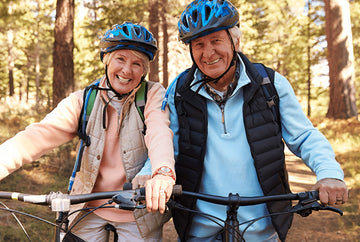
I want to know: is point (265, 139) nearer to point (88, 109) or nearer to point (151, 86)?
point (151, 86)

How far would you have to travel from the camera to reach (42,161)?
906cm

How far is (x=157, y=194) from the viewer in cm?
204

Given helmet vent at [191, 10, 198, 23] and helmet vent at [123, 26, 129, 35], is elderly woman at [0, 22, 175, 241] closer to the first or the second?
helmet vent at [123, 26, 129, 35]

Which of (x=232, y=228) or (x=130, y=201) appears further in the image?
(x=232, y=228)

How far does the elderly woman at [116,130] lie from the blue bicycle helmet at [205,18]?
380mm

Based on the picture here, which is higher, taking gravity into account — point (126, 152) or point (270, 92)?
point (270, 92)

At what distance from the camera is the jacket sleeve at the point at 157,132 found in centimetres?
244

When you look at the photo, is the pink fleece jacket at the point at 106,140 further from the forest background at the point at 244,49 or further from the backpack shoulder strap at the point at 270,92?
the forest background at the point at 244,49

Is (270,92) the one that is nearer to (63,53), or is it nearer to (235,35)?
(235,35)

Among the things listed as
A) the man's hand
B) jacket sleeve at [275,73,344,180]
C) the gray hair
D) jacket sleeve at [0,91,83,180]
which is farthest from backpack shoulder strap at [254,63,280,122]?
jacket sleeve at [0,91,83,180]

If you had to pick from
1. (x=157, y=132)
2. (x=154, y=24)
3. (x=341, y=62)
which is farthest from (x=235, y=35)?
(x=341, y=62)

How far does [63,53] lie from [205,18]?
8.59 meters

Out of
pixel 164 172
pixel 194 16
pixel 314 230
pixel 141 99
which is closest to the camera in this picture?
pixel 164 172

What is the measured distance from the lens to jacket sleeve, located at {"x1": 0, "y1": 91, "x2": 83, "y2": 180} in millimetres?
2430
